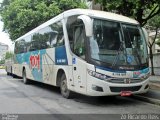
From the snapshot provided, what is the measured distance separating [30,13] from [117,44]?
62.9 ft

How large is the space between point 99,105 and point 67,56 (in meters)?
2.32

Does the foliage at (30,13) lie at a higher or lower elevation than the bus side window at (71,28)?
higher

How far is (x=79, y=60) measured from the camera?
1105 cm

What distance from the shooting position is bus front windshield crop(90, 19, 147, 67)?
34.5 feet

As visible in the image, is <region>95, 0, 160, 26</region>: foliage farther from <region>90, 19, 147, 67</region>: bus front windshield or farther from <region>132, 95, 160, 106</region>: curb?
<region>132, 95, 160, 106</region>: curb

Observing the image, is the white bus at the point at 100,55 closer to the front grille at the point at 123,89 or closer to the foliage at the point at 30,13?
the front grille at the point at 123,89

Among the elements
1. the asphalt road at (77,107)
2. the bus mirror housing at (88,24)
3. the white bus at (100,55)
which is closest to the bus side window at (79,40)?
the white bus at (100,55)

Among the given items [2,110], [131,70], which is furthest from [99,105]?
[2,110]

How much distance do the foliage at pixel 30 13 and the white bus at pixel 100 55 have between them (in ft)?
52.0

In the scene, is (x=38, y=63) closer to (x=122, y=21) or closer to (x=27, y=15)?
(x=122, y=21)

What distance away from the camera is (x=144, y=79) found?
11188 mm

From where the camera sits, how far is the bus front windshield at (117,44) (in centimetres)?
1052

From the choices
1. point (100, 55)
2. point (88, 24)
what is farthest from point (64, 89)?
point (88, 24)

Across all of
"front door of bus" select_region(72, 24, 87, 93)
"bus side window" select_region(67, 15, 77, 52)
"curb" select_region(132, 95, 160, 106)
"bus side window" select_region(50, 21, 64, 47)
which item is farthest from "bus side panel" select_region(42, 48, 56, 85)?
"curb" select_region(132, 95, 160, 106)
